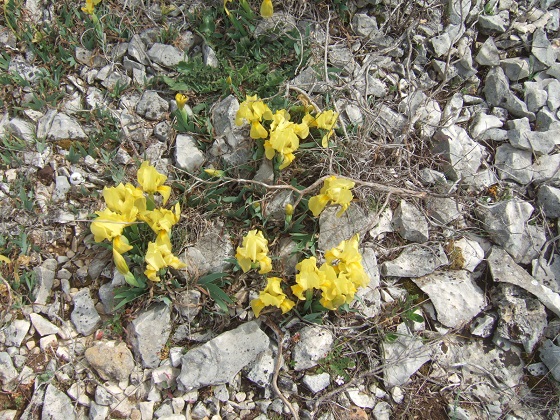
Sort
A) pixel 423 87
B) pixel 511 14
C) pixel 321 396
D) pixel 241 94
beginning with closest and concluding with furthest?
1. pixel 321 396
2. pixel 241 94
3. pixel 423 87
4. pixel 511 14

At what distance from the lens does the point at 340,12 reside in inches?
125

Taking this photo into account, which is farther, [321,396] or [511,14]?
[511,14]

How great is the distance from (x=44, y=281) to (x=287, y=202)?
4.13ft

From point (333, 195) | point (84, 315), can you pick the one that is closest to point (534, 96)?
point (333, 195)

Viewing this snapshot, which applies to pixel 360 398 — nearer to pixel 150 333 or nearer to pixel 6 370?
pixel 150 333

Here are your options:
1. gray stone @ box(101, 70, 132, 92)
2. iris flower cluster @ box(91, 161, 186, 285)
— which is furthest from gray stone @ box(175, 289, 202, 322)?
gray stone @ box(101, 70, 132, 92)

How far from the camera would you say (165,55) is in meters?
3.05

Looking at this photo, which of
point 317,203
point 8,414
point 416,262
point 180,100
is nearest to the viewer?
point 8,414

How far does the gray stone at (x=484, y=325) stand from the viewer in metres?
2.48

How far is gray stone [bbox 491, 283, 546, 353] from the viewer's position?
2.44m

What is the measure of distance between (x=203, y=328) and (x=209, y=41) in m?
1.76

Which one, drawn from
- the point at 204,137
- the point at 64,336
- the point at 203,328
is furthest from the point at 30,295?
the point at 204,137

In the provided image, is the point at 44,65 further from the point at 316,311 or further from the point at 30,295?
the point at 316,311

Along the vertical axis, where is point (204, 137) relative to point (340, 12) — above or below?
below
